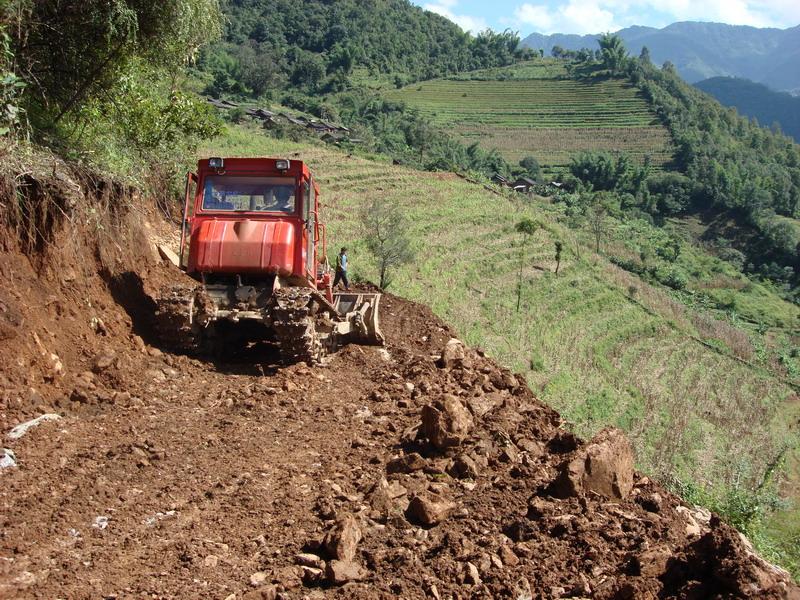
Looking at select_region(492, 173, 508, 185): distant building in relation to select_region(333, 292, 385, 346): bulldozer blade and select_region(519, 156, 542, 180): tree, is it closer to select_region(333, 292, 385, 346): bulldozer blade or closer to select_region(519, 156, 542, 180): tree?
select_region(519, 156, 542, 180): tree

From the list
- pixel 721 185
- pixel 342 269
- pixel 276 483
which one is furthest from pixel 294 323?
pixel 721 185

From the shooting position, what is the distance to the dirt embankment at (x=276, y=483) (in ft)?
13.6

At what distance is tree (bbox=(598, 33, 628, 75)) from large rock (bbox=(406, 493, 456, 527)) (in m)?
114

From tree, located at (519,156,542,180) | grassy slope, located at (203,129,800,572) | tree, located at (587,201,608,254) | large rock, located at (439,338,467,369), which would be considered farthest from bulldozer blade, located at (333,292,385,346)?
tree, located at (519,156,542,180)

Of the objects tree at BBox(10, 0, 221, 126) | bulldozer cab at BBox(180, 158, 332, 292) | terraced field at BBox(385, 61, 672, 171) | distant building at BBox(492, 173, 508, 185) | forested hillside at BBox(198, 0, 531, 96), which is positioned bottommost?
distant building at BBox(492, 173, 508, 185)

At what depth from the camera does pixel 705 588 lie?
390cm

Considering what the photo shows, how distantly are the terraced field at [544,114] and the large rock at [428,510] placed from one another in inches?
3072

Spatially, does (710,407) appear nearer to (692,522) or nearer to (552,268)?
(552,268)

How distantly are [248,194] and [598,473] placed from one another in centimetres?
589

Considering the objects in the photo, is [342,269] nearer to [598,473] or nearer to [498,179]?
[598,473]

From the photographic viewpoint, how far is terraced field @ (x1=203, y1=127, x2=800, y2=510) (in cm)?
2358

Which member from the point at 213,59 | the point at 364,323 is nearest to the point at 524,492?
the point at 364,323

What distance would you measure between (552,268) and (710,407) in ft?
36.0

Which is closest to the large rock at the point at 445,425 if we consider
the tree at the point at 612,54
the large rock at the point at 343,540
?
the large rock at the point at 343,540
